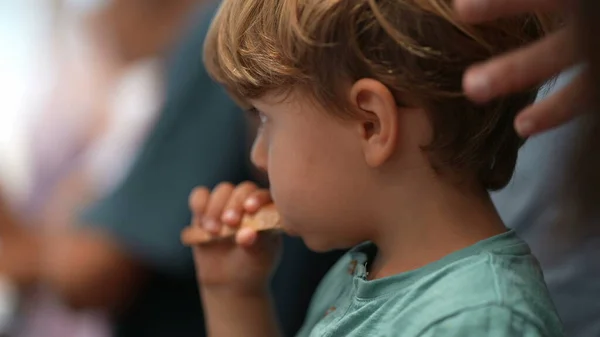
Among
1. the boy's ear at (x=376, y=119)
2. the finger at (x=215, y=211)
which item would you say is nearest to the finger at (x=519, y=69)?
the boy's ear at (x=376, y=119)

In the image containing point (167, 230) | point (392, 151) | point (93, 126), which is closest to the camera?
point (392, 151)

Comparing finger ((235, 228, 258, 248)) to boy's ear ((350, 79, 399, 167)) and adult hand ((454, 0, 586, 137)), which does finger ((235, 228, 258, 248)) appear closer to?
boy's ear ((350, 79, 399, 167))

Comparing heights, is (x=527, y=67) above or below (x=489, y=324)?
above

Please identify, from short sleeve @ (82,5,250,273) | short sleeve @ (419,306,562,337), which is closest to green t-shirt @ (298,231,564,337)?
short sleeve @ (419,306,562,337)

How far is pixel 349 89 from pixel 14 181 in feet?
3.22

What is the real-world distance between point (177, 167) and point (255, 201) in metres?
0.26

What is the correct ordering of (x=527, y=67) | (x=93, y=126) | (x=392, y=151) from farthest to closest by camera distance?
(x=93, y=126)
(x=392, y=151)
(x=527, y=67)

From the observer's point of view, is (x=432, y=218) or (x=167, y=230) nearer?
(x=432, y=218)

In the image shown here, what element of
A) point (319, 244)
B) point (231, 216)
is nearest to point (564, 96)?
point (319, 244)

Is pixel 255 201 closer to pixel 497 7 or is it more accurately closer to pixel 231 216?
pixel 231 216

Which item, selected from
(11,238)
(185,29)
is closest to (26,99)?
(11,238)

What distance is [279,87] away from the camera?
49cm

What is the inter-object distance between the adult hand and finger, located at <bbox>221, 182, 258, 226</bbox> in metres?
0.31

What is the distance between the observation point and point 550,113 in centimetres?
35
